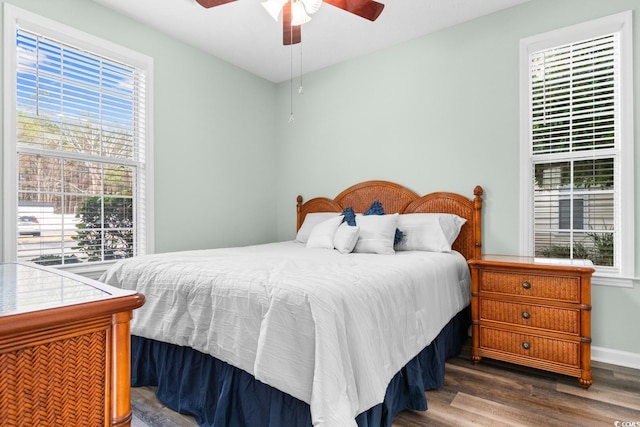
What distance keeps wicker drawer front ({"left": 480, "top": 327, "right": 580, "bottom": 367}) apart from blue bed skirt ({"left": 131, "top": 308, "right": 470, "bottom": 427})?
1.08 ft

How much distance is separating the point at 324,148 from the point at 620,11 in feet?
8.87

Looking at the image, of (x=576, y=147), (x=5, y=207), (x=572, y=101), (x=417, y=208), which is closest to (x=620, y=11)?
(x=572, y=101)

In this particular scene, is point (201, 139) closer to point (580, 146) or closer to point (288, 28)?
point (288, 28)

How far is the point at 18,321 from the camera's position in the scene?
0.66 metres

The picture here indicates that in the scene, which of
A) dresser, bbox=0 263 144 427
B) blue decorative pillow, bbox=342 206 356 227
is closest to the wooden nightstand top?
blue decorative pillow, bbox=342 206 356 227

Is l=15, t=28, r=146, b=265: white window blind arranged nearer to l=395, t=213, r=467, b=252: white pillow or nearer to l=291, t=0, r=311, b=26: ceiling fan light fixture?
l=291, t=0, r=311, b=26: ceiling fan light fixture

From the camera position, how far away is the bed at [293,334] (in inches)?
55.0

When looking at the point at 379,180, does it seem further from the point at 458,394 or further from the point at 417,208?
the point at 458,394

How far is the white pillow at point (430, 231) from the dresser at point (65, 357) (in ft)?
8.07

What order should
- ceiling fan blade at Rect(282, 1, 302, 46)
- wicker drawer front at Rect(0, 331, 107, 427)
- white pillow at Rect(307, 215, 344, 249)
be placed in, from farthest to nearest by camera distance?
white pillow at Rect(307, 215, 344, 249)
ceiling fan blade at Rect(282, 1, 302, 46)
wicker drawer front at Rect(0, 331, 107, 427)

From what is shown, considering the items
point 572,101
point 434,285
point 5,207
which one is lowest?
point 434,285

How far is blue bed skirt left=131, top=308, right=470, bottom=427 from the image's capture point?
1.55m

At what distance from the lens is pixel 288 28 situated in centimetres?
244

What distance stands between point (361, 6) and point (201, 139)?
2.11 metres
